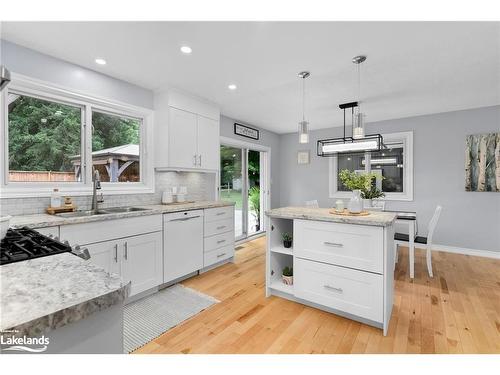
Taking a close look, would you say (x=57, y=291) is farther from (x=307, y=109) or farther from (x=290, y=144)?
(x=290, y=144)

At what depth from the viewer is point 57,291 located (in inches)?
26.5

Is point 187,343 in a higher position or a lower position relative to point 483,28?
lower

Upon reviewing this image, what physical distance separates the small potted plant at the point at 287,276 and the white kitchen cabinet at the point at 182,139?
1.88m

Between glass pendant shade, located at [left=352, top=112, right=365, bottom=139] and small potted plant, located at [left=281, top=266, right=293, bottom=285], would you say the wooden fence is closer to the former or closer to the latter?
small potted plant, located at [left=281, top=266, right=293, bottom=285]

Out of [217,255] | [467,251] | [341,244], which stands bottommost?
[467,251]

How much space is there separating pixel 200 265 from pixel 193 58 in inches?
95.0

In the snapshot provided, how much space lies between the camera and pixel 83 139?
8.88ft

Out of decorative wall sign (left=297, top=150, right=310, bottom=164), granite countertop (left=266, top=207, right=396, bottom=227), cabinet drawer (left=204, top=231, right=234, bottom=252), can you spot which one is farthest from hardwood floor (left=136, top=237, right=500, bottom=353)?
decorative wall sign (left=297, top=150, right=310, bottom=164)

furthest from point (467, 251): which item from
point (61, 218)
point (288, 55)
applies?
point (61, 218)

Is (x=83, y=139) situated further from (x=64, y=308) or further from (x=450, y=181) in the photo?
(x=450, y=181)

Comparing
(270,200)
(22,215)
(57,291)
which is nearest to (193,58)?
(22,215)

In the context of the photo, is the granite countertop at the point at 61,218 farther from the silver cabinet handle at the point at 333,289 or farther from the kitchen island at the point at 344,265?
the silver cabinet handle at the point at 333,289

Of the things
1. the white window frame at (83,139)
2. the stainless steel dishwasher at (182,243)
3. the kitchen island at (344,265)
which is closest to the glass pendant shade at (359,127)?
the kitchen island at (344,265)

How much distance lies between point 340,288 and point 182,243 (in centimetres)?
181
